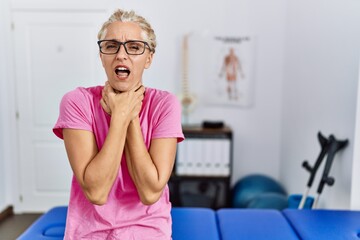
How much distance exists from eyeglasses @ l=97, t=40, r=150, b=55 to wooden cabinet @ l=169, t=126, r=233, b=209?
228 cm

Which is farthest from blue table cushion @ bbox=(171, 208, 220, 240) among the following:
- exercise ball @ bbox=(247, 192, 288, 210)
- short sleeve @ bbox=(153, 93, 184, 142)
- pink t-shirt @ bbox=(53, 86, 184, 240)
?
exercise ball @ bbox=(247, 192, 288, 210)

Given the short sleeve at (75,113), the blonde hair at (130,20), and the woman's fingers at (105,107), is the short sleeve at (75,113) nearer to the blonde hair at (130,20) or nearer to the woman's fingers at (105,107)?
the woman's fingers at (105,107)

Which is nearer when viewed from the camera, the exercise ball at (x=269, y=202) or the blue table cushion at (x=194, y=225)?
the blue table cushion at (x=194, y=225)

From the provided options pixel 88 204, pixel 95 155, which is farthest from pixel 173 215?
pixel 95 155

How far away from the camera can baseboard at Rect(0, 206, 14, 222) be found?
3.41 m

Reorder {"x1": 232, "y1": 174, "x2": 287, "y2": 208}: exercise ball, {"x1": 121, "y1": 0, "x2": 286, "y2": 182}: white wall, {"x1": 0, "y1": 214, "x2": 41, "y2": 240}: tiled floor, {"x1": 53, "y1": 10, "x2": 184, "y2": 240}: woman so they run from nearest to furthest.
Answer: {"x1": 53, "y1": 10, "x2": 184, "y2": 240}: woman, {"x1": 0, "y1": 214, "x2": 41, "y2": 240}: tiled floor, {"x1": 232, "y1": 174, "x2": 287, "y2": 208}: exercise ball, {"x1": 121, "y1": 0, "x2": 286, "y2": 182}: white wall

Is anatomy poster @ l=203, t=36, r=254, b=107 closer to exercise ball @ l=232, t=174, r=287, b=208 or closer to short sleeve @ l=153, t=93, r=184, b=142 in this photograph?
exercise ball @ l=232, t=174, r=287, b=208

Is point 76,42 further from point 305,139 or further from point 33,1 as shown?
point 305,139

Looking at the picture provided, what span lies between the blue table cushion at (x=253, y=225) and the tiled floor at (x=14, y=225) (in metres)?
2.07

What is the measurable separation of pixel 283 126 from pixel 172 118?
2.80m

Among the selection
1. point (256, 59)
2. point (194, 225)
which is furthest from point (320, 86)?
point (194, 225)

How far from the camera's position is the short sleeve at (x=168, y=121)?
1040mm

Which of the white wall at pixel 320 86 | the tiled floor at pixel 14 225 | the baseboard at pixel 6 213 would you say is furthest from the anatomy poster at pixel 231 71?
the baseboard at pixel 6 213

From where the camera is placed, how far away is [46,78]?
3564 mm
